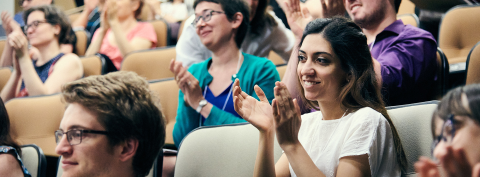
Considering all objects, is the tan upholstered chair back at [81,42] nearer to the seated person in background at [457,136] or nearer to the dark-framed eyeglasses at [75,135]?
the dark-framed eyeglasses at [75,135]

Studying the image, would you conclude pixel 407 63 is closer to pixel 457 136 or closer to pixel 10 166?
pixel 457 136

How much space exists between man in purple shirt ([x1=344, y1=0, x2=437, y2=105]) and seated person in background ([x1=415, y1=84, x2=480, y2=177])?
698 millimetres

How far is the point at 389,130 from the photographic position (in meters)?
1.11

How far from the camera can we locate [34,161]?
5.22 ft

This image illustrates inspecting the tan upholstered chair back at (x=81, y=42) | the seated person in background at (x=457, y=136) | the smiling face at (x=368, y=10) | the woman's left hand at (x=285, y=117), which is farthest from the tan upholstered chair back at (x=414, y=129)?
the tan upholstered chair back at (x=81, y=42)

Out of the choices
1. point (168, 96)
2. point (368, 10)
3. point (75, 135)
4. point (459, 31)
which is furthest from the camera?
point (459, 31)

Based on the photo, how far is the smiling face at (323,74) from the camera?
1.19 meters

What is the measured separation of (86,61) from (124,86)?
1.63 metres

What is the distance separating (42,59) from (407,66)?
226cm

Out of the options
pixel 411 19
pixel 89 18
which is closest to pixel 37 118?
pixel 411 19

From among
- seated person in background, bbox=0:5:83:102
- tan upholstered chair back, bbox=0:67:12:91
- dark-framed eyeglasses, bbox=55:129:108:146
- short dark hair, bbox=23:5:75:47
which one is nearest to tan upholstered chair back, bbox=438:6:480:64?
dark-framed eyeglasses, bbox=55:129:108:146

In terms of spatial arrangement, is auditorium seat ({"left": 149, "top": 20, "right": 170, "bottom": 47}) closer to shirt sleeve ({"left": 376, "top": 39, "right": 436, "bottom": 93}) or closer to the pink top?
the pink top

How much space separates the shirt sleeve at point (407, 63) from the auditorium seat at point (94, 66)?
174 cm

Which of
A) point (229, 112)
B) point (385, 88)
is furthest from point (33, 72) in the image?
point (385, 88)
